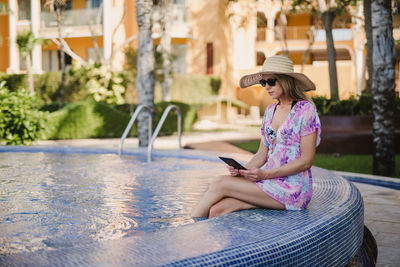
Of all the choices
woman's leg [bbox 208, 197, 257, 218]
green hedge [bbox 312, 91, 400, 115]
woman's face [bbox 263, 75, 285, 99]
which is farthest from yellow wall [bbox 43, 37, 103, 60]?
woman's leg [bbox 208, 197, 257, 218]

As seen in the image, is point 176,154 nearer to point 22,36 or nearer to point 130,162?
point 130,162

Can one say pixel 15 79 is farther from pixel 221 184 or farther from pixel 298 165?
pixel 298 165

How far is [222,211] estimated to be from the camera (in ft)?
11.6

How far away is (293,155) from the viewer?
3.54m

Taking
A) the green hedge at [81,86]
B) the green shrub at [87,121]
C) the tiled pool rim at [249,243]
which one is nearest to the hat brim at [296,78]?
the tiled pool rim at [249,243]

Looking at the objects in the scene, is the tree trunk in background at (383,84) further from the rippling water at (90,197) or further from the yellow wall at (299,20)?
the yellow wall at (299,20)

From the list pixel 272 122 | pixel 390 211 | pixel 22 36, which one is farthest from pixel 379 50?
pixel 22 36

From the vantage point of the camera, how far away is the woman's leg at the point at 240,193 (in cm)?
346

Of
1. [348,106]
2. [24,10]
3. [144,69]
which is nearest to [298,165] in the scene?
[144,69]

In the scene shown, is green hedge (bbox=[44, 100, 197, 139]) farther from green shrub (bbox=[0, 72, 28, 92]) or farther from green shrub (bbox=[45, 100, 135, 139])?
green shrub (bbox=[0, 72, 28, 92])

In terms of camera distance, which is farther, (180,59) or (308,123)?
(180,59)

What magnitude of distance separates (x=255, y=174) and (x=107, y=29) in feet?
85.6

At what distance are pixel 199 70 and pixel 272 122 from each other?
2587 centimetres

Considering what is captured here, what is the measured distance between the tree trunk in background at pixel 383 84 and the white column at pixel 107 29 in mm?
21649
